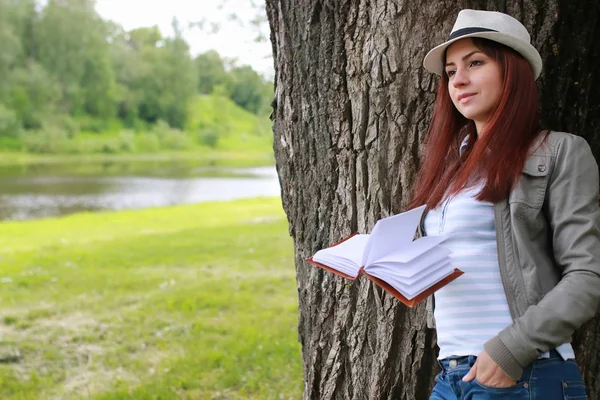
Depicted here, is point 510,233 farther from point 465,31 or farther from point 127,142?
point 127,142

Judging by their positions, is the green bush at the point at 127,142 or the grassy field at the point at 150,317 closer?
the grassy field at the point at 150,317

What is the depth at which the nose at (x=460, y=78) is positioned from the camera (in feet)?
5.94

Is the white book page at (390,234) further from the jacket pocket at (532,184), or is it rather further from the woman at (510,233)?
the jacket pocket at (532,184)

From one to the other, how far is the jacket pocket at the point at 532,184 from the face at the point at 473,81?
231 mm

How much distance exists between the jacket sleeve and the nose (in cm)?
39

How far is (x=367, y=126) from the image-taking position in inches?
92.0

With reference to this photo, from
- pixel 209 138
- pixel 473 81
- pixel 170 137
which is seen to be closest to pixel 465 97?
pixel 473 81

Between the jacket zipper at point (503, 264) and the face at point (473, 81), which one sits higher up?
the face at point (473, 81)

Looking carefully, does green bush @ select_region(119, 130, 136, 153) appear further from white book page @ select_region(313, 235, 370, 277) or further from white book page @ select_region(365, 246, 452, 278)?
white book page @ select_region(365, 246, 452, 278)

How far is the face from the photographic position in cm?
177

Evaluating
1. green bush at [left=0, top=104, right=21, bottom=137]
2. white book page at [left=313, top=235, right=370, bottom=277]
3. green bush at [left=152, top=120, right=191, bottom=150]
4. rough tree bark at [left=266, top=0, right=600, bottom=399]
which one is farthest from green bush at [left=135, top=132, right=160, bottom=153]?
white book page at [left=313, top=235, right=370, bottom=277]

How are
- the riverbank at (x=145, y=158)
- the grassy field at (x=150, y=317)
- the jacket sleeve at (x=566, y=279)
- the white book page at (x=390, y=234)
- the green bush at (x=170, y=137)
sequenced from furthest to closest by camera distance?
the green bush at (x=170, y=137) < the riverbank at (x=145, y=158) < the grassy field at (x=150, y=317) < the white book page at (x=390, y=234) < the jacket sleeve at (x=566, y=279)

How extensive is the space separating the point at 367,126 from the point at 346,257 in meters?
0.71

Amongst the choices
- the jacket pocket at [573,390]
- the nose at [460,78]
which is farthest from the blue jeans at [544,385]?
the nose at [460,78]
